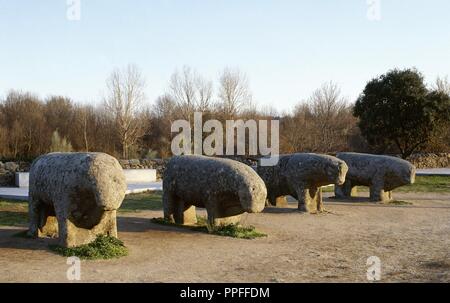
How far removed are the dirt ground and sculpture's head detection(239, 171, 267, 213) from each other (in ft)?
2.30

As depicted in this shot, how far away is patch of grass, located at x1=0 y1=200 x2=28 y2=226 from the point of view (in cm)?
1176

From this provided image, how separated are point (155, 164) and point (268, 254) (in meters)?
17.4

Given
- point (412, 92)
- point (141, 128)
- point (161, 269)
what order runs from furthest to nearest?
point (141, 128), point (412, 92), point (161, 269)

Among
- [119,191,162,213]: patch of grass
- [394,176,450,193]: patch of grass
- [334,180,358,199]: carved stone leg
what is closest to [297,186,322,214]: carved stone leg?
[334,180,358,199]: carved stone leg

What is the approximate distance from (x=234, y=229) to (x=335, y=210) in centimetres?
540

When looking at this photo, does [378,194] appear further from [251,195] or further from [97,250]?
[97,250]

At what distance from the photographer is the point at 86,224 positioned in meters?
8.90

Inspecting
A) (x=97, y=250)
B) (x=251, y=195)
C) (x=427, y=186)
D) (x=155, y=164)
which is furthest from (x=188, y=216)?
(x=427, y=186)

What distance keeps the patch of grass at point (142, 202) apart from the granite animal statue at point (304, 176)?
3.50 metres

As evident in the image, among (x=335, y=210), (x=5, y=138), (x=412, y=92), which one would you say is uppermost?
(x=412, y=92)

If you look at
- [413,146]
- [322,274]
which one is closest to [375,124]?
[413,146]

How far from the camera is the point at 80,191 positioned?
8.48 m

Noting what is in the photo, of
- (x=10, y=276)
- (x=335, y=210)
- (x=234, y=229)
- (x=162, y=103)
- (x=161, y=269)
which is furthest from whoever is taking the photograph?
(x=162, y=103)

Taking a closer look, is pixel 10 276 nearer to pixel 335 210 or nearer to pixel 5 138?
pixel 335 210
